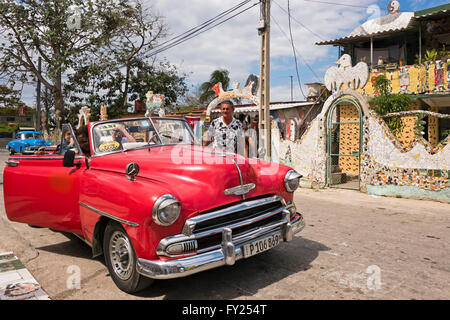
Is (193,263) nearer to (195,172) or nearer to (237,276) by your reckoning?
(195,172)

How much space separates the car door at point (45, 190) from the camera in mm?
4004

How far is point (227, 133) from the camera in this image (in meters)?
5.39

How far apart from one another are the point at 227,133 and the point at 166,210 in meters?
2.72

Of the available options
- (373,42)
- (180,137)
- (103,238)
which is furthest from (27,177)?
(373,42)

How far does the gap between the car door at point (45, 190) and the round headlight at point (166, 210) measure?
1.49 metres

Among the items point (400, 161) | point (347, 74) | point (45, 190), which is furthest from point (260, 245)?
point (347, 74)

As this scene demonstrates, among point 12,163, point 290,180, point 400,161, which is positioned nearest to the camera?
point 290,180

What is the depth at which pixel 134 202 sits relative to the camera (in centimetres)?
298

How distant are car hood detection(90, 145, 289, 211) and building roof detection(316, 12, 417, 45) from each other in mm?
13470

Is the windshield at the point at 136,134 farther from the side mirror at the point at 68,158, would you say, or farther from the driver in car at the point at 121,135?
the side mirror at the point at 68,158

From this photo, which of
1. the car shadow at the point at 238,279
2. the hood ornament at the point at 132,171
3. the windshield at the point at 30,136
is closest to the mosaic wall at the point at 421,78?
the car shadow at the point at 238,279

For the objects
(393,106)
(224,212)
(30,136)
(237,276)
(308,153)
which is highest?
(393,106)

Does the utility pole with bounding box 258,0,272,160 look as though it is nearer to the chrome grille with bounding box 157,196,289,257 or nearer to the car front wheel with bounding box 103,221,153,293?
the chrome grille with bounding box 157,196,289,257
